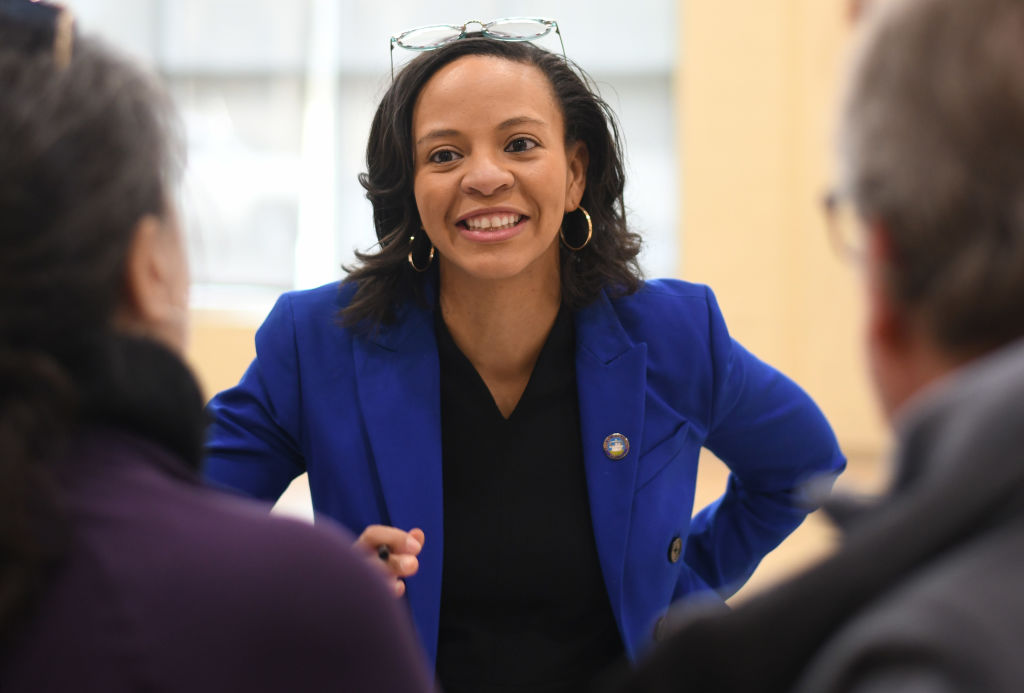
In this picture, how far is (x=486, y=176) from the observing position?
1.86 m

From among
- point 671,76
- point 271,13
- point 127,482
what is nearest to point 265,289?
point 271,13

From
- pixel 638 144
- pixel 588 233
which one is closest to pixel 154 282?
pixel 588 233

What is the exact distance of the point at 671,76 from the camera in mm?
6020

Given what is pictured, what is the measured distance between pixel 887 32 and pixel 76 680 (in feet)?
2.24

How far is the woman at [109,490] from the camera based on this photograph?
734 millimetres

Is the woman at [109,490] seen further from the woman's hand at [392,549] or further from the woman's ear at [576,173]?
the woman's ear at [576,173]

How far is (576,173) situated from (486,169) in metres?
0.29

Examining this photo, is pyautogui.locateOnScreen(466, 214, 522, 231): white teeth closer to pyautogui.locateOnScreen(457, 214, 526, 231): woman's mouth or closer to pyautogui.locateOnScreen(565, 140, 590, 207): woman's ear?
pyautogui.locateOnScreen(457, 214, 526, 231): woman's mouth

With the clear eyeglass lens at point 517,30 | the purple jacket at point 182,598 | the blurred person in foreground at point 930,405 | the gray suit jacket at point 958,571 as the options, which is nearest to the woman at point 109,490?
the purple jacket at point 182,598

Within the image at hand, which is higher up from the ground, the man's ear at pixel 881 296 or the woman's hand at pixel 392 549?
the man's ear at pixel 881 296

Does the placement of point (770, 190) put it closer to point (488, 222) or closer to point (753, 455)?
point (753, 455)

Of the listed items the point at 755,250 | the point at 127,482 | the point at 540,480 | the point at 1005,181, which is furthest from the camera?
the point at 755,250

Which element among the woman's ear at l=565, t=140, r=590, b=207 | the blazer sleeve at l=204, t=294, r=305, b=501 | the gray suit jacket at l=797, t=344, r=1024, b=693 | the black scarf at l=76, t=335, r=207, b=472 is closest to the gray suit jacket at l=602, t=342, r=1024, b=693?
the gray suit jacket at l=797, t=344, r=1024, b=693

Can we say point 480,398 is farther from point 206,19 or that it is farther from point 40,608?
point 206,19
